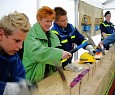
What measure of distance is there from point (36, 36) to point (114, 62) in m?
1.54

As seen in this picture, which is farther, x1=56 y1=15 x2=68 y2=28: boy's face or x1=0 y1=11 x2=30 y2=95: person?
x1=56 y1=15 x2=68 y2=28: boy's face

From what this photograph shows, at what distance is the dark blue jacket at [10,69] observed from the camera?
1.43 meters

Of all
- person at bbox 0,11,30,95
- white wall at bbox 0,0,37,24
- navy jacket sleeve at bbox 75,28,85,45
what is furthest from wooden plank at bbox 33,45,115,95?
white wall at bbox 0,0,37,24

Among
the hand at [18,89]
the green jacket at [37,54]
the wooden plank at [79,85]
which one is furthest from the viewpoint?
the green jacket at [37,54]

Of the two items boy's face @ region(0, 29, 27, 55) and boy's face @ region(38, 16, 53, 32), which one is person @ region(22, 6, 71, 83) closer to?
boy's face @ region(38, 16, 53, 32)

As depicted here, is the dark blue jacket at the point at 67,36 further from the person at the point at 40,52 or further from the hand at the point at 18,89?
the hand at the point at 18,89

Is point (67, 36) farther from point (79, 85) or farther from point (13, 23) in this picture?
point (13, 23)

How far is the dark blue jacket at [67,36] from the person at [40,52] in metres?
0.57

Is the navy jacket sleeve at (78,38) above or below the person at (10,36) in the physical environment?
below

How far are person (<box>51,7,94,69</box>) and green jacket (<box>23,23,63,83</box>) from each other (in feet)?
1.92

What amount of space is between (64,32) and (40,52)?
0.94 m

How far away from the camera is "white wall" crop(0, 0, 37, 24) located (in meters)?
2.95

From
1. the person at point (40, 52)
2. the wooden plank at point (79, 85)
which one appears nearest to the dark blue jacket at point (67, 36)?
the wooden plank at point (79, 85)

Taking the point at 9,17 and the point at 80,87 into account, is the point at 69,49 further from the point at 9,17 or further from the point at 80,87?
the point at 9,17
